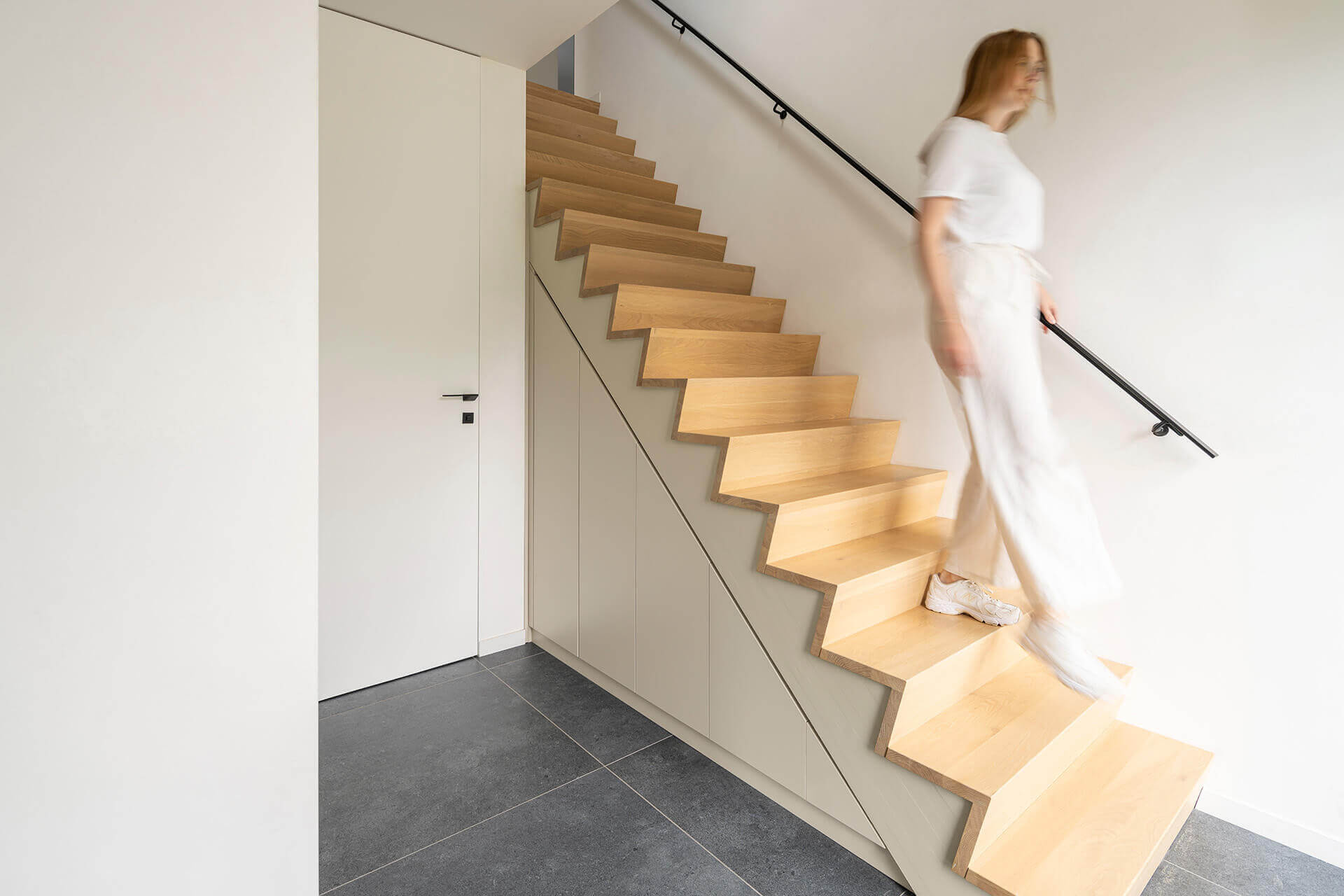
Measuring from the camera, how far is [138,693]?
1.11 metres

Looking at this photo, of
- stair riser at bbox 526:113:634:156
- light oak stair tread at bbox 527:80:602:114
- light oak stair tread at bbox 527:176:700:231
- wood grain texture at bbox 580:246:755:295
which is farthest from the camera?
light oak stair tread at bbox 527:80:602:114

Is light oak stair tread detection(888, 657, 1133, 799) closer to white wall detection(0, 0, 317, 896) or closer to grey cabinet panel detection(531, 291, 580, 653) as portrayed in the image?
white wall detection(0, 0, 317, 896)

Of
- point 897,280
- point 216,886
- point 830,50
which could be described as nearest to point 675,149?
point 830,50

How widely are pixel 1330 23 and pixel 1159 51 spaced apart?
35cm

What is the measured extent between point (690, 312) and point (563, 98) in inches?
76.7

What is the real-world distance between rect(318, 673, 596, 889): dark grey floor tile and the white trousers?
1.36 meters

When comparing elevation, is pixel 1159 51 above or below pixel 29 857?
above

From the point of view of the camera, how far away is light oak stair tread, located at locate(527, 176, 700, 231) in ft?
9.21

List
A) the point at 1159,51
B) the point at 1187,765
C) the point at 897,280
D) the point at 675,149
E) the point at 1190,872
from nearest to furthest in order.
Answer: the point at 1190,872 < the point at 1187,765 < the point at 1159,51 < the point at 897,280 < the point at 675,149

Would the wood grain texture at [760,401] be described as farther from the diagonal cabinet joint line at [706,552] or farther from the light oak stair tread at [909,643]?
the light oak stair tread at [909,643]

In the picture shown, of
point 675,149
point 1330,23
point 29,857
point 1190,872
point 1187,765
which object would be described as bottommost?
point 1190,872

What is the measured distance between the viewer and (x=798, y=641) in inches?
70.0

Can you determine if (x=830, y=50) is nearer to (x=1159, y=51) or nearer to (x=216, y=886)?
Answer: (x=1159, y=51)

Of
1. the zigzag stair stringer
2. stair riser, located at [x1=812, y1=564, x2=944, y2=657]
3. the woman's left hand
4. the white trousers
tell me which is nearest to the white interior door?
the zigzag stair stringer
